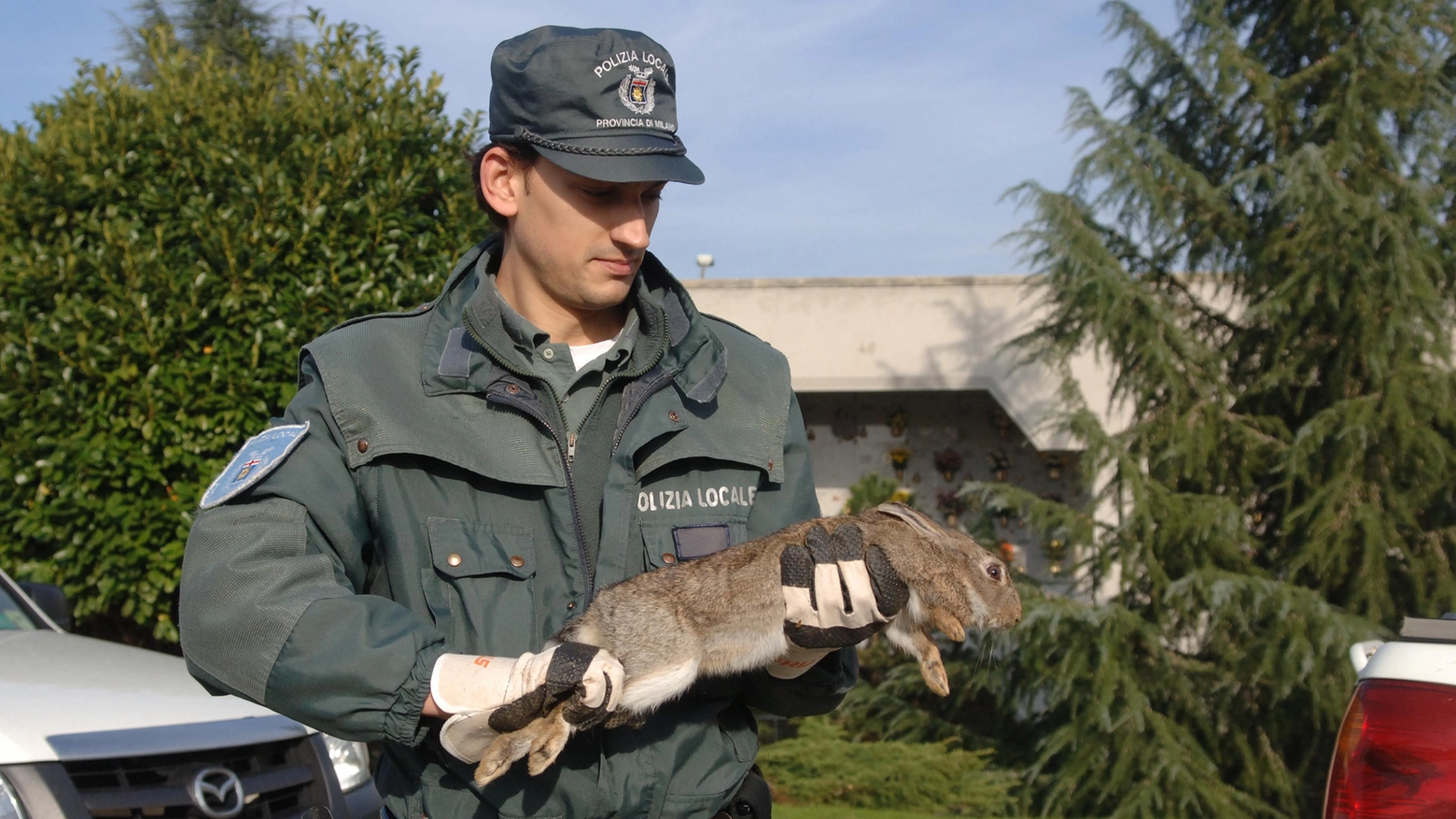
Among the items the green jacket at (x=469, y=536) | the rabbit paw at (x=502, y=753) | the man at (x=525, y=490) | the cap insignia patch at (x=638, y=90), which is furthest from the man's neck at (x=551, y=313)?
the rabbit paw at (x=502, y=753)

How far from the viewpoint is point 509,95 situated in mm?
2637

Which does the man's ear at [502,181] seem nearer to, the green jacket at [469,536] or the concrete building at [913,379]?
the green jacket at [469,536]

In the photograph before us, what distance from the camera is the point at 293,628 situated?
212cm

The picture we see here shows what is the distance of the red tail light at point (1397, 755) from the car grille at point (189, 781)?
3.65 meters

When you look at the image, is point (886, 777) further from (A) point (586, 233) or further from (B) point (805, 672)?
(A) point (586, 233)

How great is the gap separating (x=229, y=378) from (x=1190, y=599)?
6399 millimetres

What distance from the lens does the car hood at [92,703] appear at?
12.9 feet

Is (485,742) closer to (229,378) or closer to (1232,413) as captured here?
(229,378)

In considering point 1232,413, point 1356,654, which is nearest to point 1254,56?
point 1232,413

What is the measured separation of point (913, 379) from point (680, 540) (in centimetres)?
1100

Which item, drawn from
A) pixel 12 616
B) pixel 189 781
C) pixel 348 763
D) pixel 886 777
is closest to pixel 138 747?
pixel 189 781

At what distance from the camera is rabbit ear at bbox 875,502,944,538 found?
2.54 m

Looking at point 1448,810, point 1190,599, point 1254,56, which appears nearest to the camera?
point 1448,810

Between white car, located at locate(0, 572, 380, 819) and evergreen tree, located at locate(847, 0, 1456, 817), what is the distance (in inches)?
186
